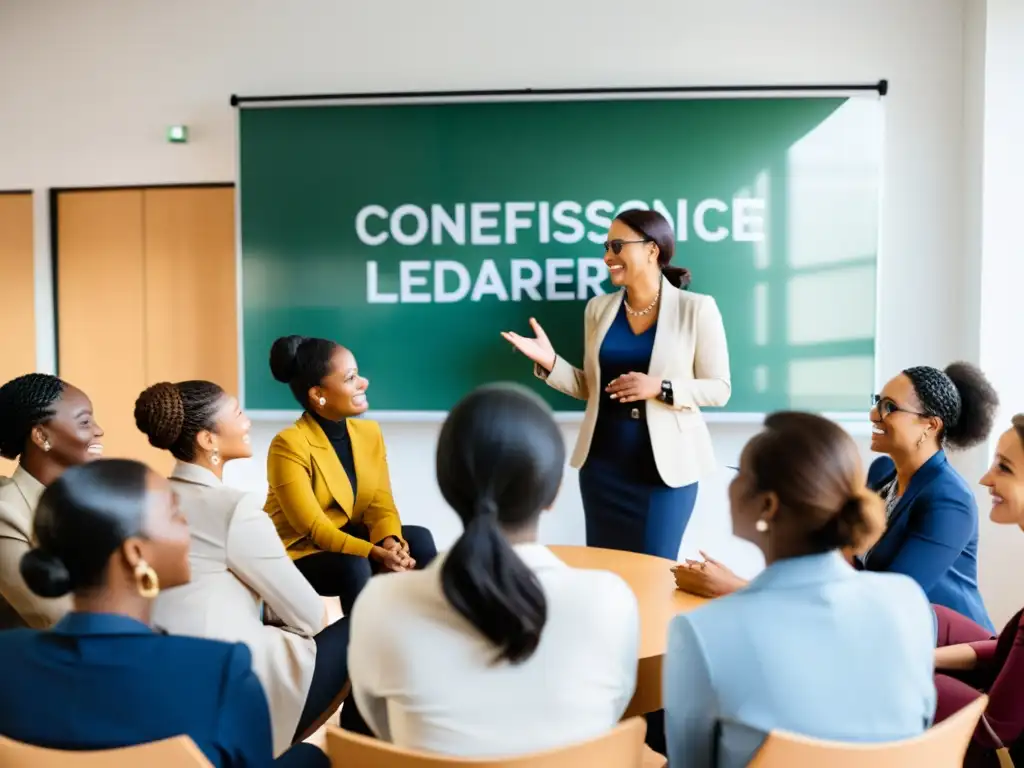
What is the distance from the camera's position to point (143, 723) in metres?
1.17

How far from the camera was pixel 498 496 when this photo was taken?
1301 millimetres

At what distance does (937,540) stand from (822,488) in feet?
2.87

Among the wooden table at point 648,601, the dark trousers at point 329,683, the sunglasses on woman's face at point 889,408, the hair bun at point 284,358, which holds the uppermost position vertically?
the hair bun at point 284,358

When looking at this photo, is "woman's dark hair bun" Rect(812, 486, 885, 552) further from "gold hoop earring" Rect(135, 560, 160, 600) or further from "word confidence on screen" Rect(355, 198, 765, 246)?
"word confidence on screen" Rect(355, 198, 765, 246)

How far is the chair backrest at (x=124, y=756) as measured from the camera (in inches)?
42.5

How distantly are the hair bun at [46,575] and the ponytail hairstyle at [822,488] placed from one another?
42.2 inches

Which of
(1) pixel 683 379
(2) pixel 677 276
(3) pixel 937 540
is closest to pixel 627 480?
(1) pixel 683 379

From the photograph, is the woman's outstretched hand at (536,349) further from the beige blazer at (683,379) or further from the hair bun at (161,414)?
the hair bun at (161,414)

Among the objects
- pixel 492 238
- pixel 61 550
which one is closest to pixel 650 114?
pixel 492 238

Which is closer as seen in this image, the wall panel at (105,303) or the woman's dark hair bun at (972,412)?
the woman's dark hair bun at (972,412)

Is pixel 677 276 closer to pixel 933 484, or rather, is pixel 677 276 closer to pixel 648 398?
pixel 648 398

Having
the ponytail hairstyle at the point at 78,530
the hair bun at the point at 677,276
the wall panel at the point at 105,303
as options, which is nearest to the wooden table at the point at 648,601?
the ponytail hairstyle at the point at 78,530

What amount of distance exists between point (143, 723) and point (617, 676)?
26.3 inches

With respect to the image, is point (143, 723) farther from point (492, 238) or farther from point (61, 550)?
point (492, 238)
